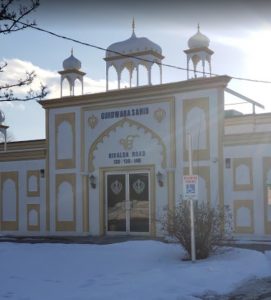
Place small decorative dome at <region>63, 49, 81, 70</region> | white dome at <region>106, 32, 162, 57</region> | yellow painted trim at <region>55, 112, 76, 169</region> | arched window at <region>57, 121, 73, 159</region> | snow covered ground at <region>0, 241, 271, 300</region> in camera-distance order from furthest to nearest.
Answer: small decorative dome at <region>63, 49, 81, 70</region>, arched window at <region>57, 121, 73, 159</region>, yellow painted trim at <region>55, 112, 76, 169</region>, white dome at <region>106, 32, 162, 57</region>, snow covered ground at <region>0, 241, 271, 300</region>

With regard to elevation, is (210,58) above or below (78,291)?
above

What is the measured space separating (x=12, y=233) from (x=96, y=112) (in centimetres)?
648

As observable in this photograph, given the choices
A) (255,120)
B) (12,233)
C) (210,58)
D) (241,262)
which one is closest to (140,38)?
(210,58)

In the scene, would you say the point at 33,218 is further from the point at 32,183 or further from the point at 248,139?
the point at 248,139

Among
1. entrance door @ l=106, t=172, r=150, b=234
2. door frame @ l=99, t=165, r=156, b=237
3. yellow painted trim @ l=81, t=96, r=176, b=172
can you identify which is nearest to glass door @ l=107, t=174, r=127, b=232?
entrance door @ l=106, t=172, r=150, b=234

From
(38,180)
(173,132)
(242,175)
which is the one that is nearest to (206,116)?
(173,132)

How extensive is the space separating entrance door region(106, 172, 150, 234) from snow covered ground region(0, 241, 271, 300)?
4.20 metres

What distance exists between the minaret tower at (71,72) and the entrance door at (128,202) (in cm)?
502

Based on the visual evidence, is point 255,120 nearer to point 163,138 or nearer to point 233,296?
point 163,138

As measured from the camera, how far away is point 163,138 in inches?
820

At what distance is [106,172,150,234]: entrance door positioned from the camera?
21047 mm

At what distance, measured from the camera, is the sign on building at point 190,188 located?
44.3 feet

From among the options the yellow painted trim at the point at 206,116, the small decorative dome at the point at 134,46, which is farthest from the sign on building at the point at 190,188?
the small decorative dome at the point at 134,46

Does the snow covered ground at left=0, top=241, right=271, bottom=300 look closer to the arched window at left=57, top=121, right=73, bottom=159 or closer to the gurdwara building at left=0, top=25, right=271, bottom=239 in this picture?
the gurdwara building at left=0, top=25, right=271, bottom=239
